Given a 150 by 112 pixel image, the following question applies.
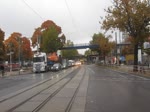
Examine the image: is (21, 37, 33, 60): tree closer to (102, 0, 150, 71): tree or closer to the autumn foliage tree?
the autumn foliage tree

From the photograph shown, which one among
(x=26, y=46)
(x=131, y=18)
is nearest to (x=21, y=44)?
(x=26, y=46)

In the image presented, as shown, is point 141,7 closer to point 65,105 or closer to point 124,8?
point 124,8

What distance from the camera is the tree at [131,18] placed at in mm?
50969

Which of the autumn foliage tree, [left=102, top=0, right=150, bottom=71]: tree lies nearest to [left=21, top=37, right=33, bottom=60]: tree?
the autumn foliage tree

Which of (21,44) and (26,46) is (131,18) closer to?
(21,44)

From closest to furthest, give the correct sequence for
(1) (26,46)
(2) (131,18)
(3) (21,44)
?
(2) (131,18) → (3) (21,44) → (1) (26,46)

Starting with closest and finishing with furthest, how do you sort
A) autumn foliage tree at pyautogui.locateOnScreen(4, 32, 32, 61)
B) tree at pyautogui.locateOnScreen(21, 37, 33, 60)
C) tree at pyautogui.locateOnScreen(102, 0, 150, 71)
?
tree at pyautogui.locateOnScreen(102, 0, 150, 71), autumn foliage tree at pyautogui.locateOnScreen(4, 32, 32, 61), tree at pyautogui.locateOnScreen(21, 37, 33, 60)

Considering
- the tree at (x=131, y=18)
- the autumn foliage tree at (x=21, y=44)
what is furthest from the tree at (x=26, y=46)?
the tree at (x=131, y=18)

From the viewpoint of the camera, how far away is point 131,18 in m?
52.2

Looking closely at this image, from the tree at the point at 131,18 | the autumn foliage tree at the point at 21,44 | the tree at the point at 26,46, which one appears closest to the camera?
the tree at the point at 131,18

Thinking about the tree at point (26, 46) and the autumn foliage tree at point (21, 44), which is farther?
the tree at point (26, 46)

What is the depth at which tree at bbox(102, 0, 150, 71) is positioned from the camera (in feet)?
167

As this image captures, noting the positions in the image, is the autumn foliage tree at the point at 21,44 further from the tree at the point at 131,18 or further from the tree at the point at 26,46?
the tree at the point at 131,18

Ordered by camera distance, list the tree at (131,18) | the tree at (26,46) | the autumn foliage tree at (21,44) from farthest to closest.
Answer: the tree at (26,46) < the autumn foliage tree at (21,44) < the tree at (131,18)
